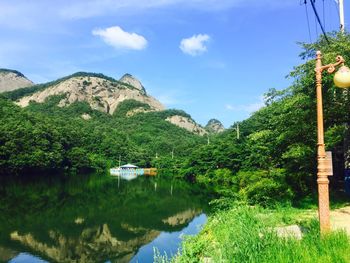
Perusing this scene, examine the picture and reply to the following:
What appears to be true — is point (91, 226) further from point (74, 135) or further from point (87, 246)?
point (74, 135)

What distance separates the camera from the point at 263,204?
17.2 metres

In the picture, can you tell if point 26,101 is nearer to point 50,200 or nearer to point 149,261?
point 50,200

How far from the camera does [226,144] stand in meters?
54.9

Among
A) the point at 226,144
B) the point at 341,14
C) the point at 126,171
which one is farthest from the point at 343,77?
the point at 126,171

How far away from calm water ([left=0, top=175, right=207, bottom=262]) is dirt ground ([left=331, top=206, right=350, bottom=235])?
5.57 metres

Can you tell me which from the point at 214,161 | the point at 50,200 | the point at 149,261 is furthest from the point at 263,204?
the point at 214,161

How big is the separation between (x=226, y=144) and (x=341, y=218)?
141 feet

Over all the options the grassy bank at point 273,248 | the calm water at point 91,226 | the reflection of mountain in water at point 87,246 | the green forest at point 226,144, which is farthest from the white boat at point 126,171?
the grassy bank at point 273,248

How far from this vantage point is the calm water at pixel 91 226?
1756cm

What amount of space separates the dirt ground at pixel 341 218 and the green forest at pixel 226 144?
3.20 meters

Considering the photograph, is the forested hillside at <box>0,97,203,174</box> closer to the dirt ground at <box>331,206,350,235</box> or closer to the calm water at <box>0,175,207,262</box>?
the calm water at <box>0,175,207,262</box>

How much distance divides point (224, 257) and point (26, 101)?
196 meters

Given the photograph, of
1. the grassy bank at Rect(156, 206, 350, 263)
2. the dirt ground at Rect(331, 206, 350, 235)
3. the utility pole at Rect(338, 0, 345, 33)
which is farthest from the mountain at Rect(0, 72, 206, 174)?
the grassy bank at Rect(156, 206, 350, 263)

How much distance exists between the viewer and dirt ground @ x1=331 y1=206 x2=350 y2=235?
10739 millimetres
